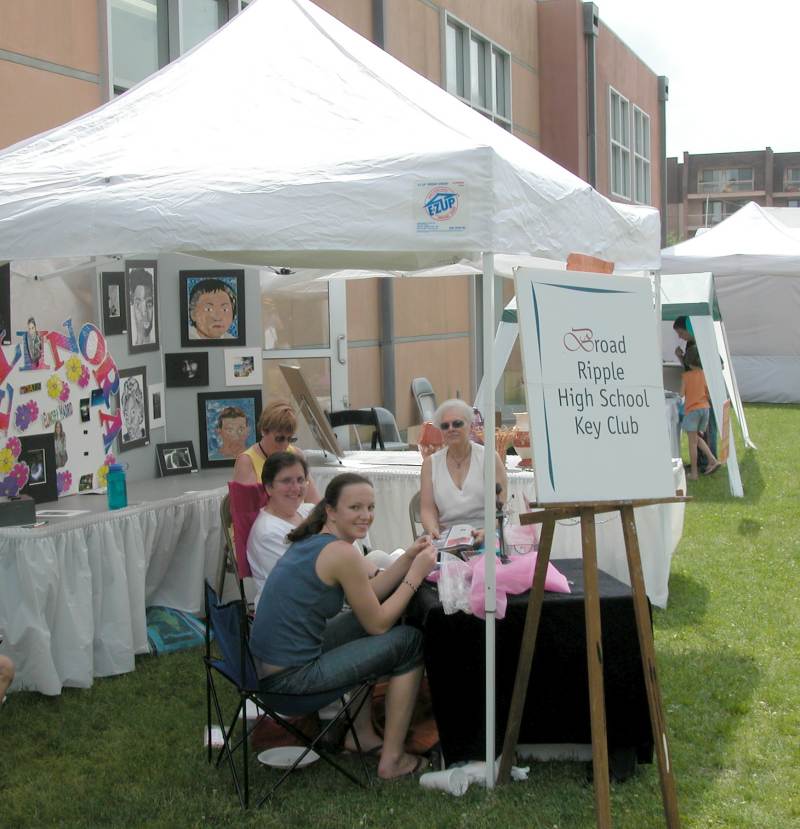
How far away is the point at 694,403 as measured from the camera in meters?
10.2

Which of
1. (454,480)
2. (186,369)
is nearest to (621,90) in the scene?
(186,369)

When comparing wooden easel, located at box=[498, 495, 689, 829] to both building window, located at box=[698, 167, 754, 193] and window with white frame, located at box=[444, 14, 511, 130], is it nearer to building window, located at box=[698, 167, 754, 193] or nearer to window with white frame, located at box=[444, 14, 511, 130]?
window with white frame, located at box=[444, 14, 511, 130]

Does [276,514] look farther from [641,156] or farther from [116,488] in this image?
[641,156]

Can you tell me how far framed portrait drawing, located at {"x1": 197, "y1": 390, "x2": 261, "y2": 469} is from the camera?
6.73 meters

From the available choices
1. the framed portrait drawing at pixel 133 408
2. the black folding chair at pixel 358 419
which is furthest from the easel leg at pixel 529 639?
the black folding chair at pixel 358 419

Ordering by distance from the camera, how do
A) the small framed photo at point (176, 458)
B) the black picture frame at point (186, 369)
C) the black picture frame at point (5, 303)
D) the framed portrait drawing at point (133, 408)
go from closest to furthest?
the black picture frame at point (5, 303) → the framed portrait drawing at point (133, 408) → the small framed photo at point (176, 458) → the black picture frame at point (186, 369)

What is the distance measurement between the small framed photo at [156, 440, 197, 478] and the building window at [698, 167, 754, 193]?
7104 centimetres

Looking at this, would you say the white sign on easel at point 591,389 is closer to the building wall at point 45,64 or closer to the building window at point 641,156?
the building wall at point 45,64

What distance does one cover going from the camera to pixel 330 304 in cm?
910

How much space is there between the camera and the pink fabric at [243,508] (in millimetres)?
4910

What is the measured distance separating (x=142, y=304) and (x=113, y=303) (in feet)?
1.01

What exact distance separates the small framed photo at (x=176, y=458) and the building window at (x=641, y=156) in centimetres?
1737

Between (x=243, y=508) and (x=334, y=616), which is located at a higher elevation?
(x=243, y=508)

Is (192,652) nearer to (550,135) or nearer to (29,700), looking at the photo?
(29,700)
